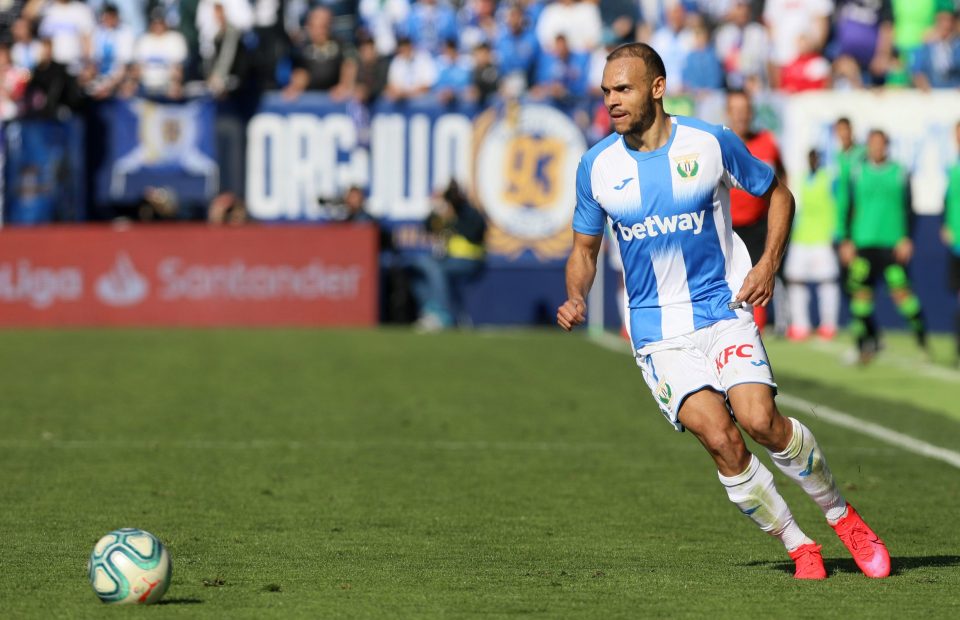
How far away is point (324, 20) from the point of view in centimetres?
2419

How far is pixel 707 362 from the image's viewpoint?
7.02 metres

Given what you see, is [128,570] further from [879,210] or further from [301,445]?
[879,210]

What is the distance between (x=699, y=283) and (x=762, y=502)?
904mm

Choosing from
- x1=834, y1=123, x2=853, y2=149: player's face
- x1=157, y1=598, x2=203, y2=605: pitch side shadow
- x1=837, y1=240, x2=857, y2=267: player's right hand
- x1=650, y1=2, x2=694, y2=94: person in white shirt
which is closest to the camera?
x1=157, y1=598, x2=203, y2=605: pitch side shadow

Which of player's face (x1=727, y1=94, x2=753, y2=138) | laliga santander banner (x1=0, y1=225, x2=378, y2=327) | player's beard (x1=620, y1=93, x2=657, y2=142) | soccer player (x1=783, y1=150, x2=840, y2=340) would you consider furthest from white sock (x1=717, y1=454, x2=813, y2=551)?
laliga santander banner (x1=0, y1=225, x2=378, y2=327)

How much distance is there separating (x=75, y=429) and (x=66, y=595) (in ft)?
19.4

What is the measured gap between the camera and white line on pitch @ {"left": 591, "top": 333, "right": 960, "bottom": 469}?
11195 millimetres

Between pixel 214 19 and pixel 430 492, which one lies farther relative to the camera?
pixel 214 19

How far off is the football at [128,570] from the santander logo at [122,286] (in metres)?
16.7

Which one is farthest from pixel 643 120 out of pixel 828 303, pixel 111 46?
pixel 111 46

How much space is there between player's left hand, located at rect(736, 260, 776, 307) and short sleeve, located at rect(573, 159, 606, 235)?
0.71 metres

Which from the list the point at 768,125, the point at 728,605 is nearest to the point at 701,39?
the point at 768,125

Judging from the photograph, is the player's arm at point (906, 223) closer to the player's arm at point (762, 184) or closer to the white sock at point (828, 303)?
the white sock at point (828, 303)

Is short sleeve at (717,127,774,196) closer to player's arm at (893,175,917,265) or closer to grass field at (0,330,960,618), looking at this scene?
grass field at (0,330,960,618)
